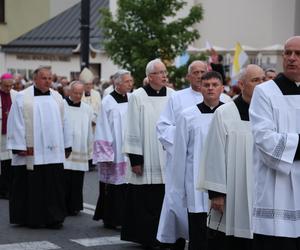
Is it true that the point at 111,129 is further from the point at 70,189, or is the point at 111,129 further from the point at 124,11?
the point at 124,11

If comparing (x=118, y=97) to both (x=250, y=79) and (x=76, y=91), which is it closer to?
(x=76, y=91)

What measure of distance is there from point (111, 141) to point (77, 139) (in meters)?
1.90

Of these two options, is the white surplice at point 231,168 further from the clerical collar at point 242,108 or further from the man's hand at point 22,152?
the man's hand at point 22,152

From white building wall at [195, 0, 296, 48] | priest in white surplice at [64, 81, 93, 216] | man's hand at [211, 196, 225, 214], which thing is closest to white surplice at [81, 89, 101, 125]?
priest in white surplice at [64, 81, 93, 216]

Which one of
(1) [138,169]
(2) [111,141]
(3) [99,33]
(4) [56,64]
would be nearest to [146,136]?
→ (1) [138,169]

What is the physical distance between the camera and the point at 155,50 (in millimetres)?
18828

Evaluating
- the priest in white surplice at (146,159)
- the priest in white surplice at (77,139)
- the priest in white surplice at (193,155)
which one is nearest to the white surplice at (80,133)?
the priest in white surplice at (77,139)

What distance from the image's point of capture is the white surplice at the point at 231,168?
6.31m

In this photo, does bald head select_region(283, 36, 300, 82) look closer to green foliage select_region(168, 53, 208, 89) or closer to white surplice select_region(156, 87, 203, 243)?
white surplice select_region(156, 87, 203, 243)

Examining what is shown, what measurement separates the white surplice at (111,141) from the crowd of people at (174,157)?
15 mm

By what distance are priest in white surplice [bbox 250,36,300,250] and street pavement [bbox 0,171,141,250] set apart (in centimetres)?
381

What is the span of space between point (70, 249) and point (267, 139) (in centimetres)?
404

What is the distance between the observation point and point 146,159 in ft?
30.2

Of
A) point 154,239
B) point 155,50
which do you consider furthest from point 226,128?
point 155,50
